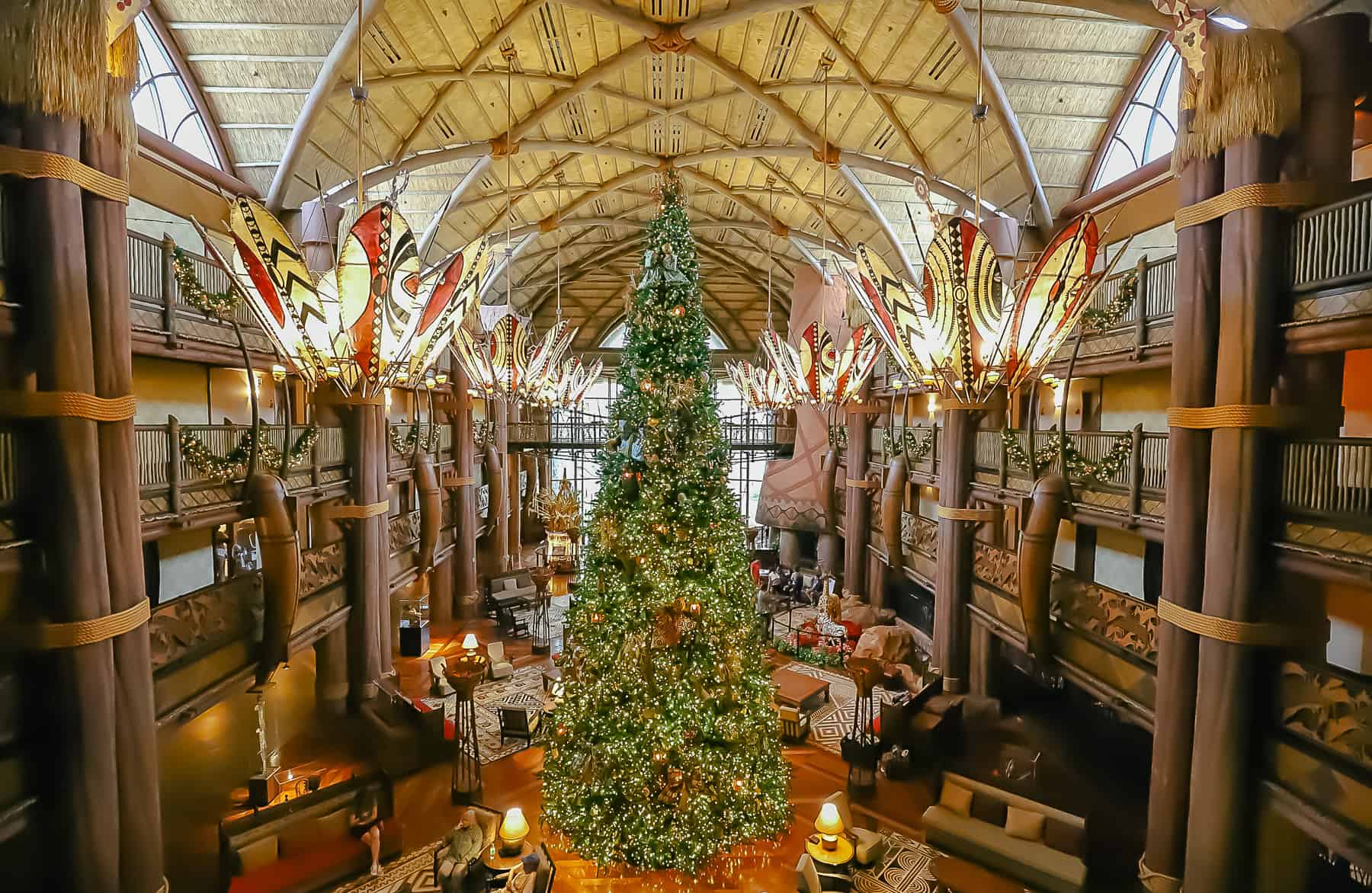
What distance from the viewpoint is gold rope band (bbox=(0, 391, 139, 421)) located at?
490 cm

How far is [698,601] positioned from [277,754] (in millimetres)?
8913

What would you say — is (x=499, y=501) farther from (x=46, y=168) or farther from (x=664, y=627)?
(x=46, y=168)

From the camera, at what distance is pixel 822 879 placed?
6652 millimetres

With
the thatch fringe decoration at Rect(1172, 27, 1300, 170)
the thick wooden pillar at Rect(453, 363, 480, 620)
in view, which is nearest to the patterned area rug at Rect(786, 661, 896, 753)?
the thatch fringe decoration at Rect(1172, 27, 1300, 170)

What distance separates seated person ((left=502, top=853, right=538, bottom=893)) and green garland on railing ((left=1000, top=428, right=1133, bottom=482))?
23.6 ft

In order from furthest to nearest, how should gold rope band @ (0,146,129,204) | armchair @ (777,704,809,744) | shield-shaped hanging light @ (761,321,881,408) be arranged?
shield-shaped hanging light @ (761,321,881,408) < armchair @ (777,704,809,744) < gold rope band @ (0,146,129,204)

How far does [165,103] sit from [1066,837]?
1558 centimetres

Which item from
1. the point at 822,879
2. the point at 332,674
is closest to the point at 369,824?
the point at 332,674

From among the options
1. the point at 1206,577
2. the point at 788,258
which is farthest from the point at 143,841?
the point at 788,258

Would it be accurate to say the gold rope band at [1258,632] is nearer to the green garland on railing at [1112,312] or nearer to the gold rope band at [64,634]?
the green garland on railing at [1112,312]

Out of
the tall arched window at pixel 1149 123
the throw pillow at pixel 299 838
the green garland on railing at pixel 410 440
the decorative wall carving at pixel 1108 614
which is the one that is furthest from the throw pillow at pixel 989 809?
the green garland on railing at pixel 410 440

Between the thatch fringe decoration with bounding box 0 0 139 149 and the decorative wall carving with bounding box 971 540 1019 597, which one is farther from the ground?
the thatch fringe decoration with bounding box 0 0 139 149

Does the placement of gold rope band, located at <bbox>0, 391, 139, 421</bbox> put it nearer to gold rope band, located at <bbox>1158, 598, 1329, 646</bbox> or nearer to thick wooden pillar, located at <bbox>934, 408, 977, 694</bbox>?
gold rope band, located at <bbox>1158, 598, 1329, 646</bbox>

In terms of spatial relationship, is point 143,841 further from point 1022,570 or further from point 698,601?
point 1022,570
